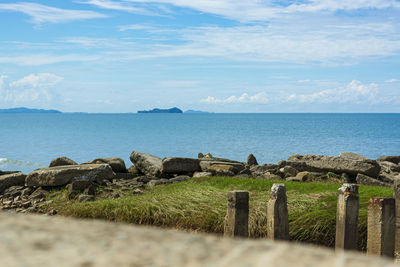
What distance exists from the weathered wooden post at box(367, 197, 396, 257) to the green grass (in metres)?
1.97

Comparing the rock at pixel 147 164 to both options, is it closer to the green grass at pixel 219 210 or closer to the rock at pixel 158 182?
the rock at pixel 158 182

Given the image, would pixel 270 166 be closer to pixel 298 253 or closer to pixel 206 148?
pixel 298 253

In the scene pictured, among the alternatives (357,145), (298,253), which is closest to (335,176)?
(298,253)

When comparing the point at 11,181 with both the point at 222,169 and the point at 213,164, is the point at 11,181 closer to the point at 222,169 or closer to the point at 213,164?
the point at 213,164

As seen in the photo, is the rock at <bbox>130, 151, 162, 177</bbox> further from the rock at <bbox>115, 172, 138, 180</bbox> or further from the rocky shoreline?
the rock at <bbox>115, 172, 138, 180</bbox>

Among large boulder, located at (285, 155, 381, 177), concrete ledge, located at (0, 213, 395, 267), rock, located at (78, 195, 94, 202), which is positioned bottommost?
rock, located at (78, 195, 94, 202)

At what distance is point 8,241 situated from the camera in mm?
1219

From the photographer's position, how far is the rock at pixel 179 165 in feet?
52.5

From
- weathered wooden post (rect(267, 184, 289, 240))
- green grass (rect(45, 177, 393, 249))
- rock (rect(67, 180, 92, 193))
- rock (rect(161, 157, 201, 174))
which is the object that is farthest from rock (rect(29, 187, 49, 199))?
weathered wooden post (rect(267, 184, 289, 240))

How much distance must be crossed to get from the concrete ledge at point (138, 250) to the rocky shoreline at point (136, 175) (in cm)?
1117

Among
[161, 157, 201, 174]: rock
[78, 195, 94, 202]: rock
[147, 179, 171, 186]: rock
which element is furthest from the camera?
[161, 157, 201, 174]: rock

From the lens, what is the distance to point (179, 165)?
16.1 metres

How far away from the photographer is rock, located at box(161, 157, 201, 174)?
16.0m

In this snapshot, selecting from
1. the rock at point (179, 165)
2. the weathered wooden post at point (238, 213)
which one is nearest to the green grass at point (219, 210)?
the weathered wooden post at point (238, 213)
